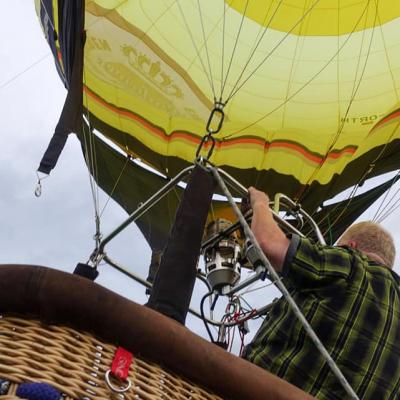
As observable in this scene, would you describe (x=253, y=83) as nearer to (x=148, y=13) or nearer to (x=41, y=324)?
(x=148, y=13)

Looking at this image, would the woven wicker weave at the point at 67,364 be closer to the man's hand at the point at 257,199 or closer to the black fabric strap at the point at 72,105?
the man's hand at the point at 257,199

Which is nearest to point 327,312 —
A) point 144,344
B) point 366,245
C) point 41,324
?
point 366,245

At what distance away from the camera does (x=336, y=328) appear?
129 cm

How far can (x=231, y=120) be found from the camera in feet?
15.6

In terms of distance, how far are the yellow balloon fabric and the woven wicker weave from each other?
3.85 meters

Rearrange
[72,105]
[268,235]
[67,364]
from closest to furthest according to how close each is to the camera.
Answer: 1. [67,364]
2. [268,235]
3. [72,105]

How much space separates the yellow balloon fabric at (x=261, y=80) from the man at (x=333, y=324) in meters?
3.31

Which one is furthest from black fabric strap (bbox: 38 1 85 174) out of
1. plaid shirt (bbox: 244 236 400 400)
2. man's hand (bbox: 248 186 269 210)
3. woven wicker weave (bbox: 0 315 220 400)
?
woven wicker weave (bbox: 0 315 220 400)

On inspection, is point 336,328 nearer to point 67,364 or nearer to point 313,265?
point 313,265

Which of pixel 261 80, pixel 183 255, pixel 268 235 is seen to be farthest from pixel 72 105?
pixel 261 80

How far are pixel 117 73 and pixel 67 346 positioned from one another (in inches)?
157

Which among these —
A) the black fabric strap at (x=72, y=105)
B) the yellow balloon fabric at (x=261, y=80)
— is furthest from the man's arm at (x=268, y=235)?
the yellow balloon fabric at (x=261, y=80)

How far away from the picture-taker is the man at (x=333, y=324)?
4.07ft

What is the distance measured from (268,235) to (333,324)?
0.26 metres
